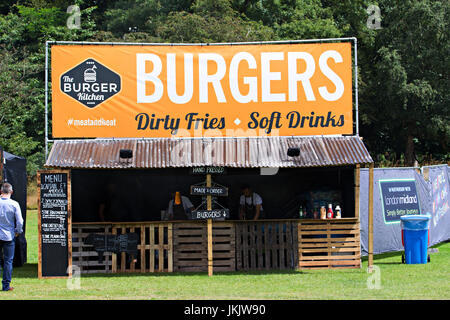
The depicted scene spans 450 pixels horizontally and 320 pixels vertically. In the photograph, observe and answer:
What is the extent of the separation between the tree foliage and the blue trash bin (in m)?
22.1

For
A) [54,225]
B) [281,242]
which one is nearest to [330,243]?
[281,242]

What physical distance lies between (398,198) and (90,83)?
325 inches

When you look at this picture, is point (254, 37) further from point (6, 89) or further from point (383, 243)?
point (383, 243)

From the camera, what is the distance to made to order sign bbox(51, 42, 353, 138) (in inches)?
595

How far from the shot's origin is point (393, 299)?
426 inches

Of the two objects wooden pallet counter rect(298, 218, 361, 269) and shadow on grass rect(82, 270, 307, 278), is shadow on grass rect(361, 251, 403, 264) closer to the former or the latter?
wooden pallet counter rect(298, 218, 361, 269)

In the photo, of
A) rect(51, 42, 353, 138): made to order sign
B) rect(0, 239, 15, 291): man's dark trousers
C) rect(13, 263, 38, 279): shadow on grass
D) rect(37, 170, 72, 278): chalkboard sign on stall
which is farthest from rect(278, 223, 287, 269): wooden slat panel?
rect(0, 239, 15, 291): man's dark trousers

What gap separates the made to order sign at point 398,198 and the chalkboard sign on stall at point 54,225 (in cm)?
792

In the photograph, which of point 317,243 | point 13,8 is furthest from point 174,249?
A: point 13,8

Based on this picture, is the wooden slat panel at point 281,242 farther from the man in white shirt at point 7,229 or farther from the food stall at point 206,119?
the man in white shirt at point 7,229

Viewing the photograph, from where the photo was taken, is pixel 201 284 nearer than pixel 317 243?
Yes

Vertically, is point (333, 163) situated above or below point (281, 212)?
above

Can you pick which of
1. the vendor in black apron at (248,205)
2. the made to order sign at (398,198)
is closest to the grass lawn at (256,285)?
the made to order sign at (398,198)
